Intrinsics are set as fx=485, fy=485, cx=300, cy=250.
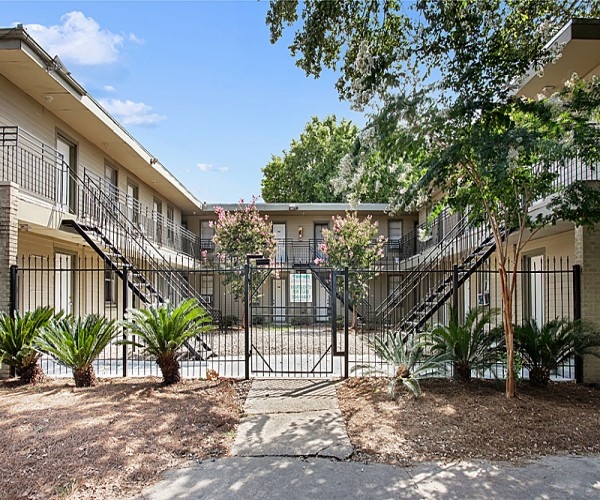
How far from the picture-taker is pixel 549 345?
7.68 meters

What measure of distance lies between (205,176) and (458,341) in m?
24.8

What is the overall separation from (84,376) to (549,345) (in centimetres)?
752

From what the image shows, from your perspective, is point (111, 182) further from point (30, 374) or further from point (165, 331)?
point (165, 331)

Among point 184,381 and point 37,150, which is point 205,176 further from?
point 184,381

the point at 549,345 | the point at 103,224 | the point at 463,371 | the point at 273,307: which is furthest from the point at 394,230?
the point at 549,345

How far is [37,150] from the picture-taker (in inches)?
447

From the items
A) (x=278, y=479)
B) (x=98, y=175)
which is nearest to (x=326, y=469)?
(x=278, y=479)

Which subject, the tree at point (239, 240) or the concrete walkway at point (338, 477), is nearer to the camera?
the concrete walkway at point (338, 477)

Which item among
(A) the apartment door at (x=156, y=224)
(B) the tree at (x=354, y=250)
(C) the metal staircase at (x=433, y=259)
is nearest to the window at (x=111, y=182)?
(A) the apartment door at (x=156, y=224)

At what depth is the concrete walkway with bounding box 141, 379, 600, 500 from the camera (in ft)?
14.1

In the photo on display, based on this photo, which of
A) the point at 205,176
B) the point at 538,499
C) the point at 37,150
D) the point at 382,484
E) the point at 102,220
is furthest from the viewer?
the point at 205,176

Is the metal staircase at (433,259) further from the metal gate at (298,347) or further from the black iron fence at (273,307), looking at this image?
the metal gate at (298,347)

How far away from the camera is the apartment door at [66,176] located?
12.0 metres

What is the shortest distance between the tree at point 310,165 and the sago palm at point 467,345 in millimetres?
23427
